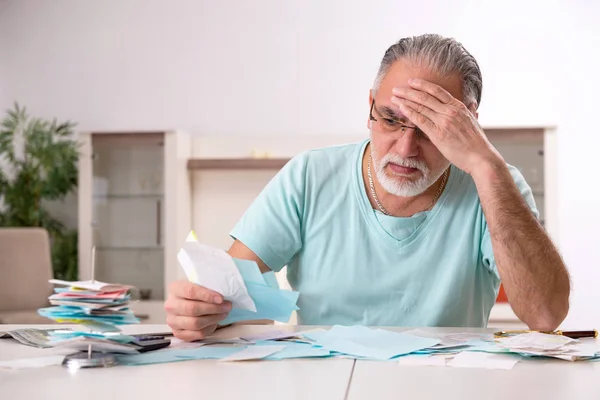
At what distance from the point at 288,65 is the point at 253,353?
14.4ft

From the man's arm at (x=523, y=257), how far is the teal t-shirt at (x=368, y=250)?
0.16 m

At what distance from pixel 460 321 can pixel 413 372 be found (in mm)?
751

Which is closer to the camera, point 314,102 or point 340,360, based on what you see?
point 340,360

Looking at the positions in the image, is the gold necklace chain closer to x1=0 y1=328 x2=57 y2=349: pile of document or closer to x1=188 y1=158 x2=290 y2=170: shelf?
x1=0 y1=328 x2=57 y2=349: pile of document

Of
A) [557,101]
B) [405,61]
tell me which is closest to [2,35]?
[557,101]

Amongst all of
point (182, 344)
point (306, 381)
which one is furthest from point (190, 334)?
point (306, 381)

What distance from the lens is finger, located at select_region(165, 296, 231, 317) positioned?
1.42 metres

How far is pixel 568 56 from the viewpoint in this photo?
5.33 metres

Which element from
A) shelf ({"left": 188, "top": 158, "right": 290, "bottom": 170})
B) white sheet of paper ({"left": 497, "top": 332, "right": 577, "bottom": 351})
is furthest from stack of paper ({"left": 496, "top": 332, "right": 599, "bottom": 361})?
shelf ({"left": 188, "top": 158, "right": 290, "bottom": 170})

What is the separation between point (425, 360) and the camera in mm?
1266

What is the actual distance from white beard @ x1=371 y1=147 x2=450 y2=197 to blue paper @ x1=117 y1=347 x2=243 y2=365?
0.66 meters

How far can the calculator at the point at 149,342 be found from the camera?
1.35 meters

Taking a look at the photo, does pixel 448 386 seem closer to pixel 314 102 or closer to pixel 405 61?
pixel 405 61

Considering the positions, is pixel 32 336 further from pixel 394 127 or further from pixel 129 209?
pixel 129 209
